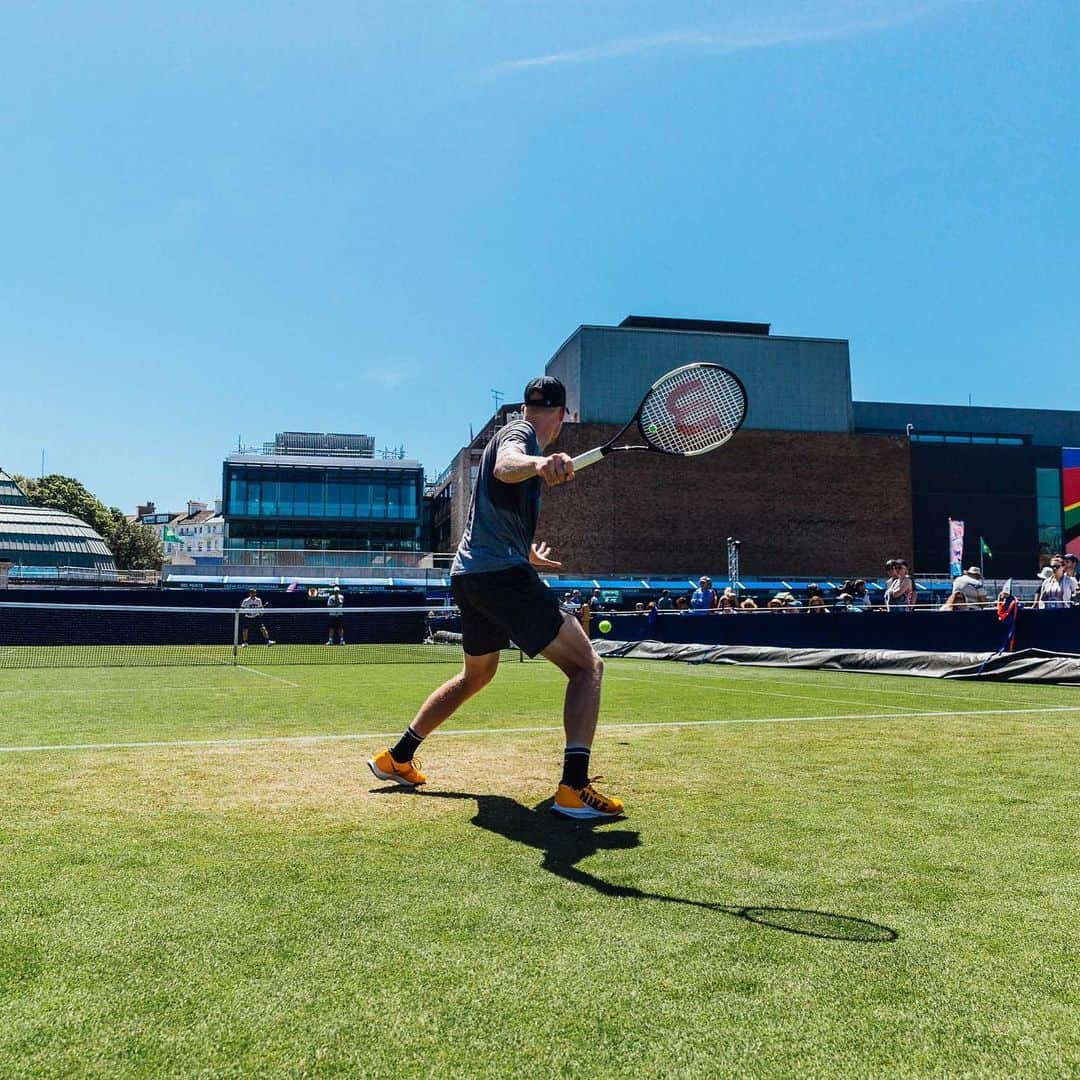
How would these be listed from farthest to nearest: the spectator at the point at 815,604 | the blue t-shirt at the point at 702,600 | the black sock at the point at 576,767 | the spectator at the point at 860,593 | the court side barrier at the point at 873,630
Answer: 1. the blue t-shirt at the point at 702,600
2. the spectator at the point at 860,593
3. the spectator at the point at 815,604
4. the court side barrier at the point at 873,630
5. the black sock at the point at 576,767

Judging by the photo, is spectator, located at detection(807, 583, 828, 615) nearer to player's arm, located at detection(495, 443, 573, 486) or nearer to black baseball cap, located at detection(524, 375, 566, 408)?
black baseball cap, located at detection(524, 375, 566, 408)

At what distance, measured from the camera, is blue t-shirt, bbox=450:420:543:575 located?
184 inches

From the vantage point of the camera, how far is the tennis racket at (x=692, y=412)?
596cm

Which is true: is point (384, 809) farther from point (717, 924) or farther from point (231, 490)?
point (231, 490)

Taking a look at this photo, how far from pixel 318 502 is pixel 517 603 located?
3288 inches

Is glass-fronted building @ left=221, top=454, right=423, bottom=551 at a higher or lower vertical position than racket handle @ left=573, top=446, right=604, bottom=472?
higher

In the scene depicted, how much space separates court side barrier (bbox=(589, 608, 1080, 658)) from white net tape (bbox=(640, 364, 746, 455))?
10.7 m

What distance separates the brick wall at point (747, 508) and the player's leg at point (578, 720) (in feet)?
194

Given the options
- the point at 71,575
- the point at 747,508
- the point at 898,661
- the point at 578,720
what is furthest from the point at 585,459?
the point at 71,575

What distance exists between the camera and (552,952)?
102 inches

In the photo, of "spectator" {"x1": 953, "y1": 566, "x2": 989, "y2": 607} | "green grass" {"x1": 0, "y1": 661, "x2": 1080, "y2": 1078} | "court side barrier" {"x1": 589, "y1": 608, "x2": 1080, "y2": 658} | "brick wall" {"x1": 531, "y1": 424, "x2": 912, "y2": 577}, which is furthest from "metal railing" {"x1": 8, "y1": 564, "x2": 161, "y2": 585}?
"green grass" {"x1": 0, "y1": 661, "x2": 1080, "y2": 1078}

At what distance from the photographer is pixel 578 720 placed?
4.64 metres

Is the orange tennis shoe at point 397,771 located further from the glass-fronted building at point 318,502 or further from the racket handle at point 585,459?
the glass-fronted building at point 318,502

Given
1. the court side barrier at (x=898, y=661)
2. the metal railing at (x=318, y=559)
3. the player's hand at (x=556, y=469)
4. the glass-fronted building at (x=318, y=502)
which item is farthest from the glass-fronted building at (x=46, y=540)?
the player's hand at (x=556, y=469)
